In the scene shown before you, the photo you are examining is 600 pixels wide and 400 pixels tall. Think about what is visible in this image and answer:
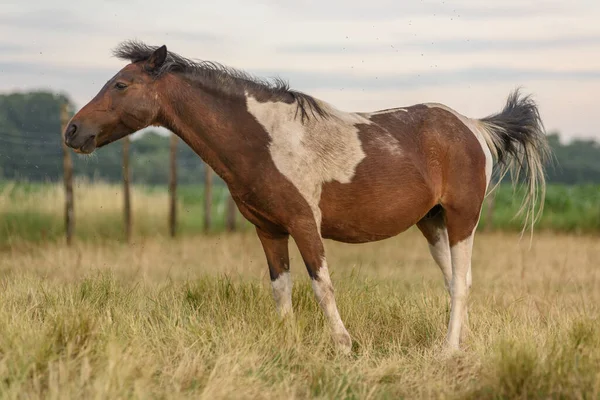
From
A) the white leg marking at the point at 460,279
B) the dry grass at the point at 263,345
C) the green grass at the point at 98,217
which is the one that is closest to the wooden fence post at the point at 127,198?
the green grass at the point at 98,217

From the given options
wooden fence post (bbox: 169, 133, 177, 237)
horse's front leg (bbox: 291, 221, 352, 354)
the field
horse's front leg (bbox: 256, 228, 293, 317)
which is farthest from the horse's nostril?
wooden fence post (bbox: 169, 133, 177, 237)

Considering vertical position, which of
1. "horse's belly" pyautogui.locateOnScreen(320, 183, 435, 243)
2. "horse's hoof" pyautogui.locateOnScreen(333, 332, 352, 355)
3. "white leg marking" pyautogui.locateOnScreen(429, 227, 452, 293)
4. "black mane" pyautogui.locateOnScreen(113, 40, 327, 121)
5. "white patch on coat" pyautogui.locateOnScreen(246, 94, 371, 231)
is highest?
"black mane" pyautogui.locateOnScreen(113, 40, 327, 121)

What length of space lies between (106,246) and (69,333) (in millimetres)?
9054

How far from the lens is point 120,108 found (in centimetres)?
591

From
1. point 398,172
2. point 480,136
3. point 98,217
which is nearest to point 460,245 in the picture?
point 398,172

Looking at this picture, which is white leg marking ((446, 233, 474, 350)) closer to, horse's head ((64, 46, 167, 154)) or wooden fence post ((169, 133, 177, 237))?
horse's head ((64, 46, 167, 154))

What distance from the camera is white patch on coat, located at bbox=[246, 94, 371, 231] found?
595 centimetres

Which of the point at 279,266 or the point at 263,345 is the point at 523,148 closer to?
the point at 279,266

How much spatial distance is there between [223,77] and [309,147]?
3.05 feet

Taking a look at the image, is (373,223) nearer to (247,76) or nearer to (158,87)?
(247,76)

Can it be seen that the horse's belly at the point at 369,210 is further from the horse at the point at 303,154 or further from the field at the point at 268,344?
the field at the point at 268,344

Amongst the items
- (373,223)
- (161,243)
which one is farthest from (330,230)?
(161,243)

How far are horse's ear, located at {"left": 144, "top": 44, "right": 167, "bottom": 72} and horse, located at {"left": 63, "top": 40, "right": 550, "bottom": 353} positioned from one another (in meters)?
0.01

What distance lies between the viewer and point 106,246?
14.1m
